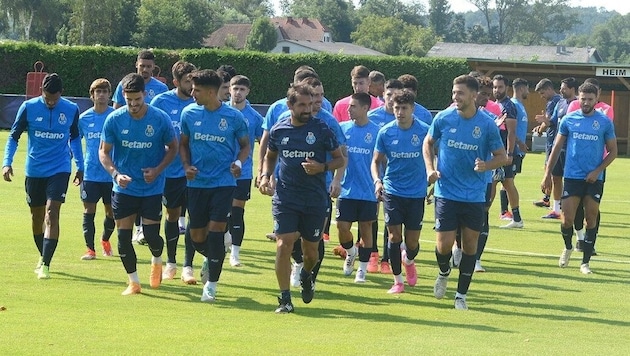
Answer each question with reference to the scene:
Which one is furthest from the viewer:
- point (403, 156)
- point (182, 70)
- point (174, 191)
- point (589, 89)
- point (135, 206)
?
point (589, 89)

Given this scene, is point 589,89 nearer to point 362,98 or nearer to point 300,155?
point 362,98

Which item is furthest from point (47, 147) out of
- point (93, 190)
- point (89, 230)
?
point (89, 230)

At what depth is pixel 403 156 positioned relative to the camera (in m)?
12.2

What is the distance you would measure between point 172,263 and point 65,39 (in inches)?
3822

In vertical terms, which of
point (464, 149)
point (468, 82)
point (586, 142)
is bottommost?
point (586, 142)

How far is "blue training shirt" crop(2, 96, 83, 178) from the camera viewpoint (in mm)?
A: 12508

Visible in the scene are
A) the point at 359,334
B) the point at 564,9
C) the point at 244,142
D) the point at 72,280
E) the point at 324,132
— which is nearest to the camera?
the point at 359,334

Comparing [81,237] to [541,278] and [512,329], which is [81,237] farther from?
[512,329]

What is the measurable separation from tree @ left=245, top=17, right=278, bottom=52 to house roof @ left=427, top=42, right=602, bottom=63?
56.9ft

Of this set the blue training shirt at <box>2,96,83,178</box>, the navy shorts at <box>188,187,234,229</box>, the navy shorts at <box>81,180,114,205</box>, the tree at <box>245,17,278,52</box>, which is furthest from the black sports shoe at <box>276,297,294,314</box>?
the tree at <box>245,17,278,52</box>

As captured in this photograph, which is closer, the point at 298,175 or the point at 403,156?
the point at 298,175

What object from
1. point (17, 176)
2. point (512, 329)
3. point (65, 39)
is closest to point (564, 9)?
point (65, 39)

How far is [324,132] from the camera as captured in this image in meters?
10.2

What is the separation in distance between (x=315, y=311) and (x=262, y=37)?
116 metres
